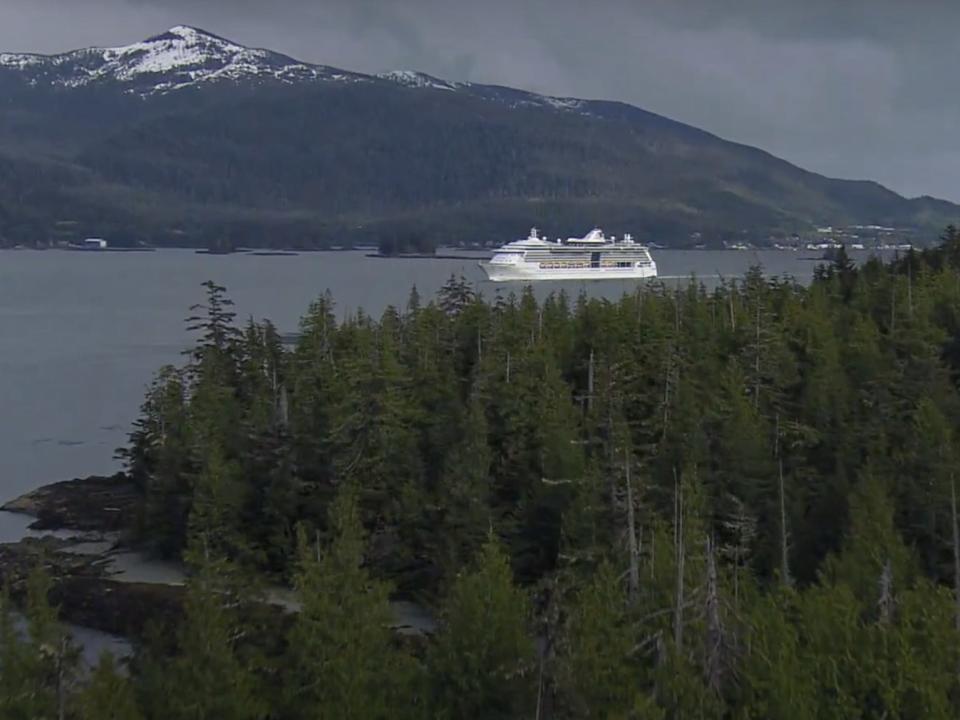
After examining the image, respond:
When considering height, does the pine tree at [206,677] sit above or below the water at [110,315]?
above

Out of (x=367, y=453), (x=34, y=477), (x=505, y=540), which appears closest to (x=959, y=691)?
(x=505, y=540)

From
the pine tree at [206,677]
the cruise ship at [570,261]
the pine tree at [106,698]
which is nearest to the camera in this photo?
the pine tree at [106,698]

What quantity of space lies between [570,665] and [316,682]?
2132 mm

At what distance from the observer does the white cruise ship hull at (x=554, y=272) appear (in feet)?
252

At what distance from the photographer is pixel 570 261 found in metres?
80.7

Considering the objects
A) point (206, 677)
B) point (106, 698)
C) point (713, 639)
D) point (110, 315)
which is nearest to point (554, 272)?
point (110, 315)

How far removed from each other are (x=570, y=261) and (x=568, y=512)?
214 ft

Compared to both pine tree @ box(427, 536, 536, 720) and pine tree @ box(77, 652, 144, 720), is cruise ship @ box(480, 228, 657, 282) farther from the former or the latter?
pine tree @ box(77, 652, 144, 720)

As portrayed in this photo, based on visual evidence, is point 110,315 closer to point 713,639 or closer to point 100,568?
point 100,568

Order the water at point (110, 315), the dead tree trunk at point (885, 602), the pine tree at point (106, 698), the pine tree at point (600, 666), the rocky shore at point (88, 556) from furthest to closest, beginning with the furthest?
the water at point (110, 315)
the rocky shore at point (88, 556)
the dead tree trunk at point (885, 602)
the pine tree at point (600, 666)
the pine tree at point (106, 698)

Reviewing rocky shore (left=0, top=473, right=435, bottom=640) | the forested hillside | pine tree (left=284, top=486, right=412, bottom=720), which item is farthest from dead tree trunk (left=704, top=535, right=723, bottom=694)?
rocky shore (left=0, top=473, right=435, bottom=640)

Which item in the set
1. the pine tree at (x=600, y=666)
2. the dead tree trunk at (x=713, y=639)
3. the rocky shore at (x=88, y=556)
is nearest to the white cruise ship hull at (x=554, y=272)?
the rocky shore at (x=88, y=556)

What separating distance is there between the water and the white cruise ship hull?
3.66ft

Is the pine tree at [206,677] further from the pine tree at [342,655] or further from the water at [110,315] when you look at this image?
the water at [110,315]
